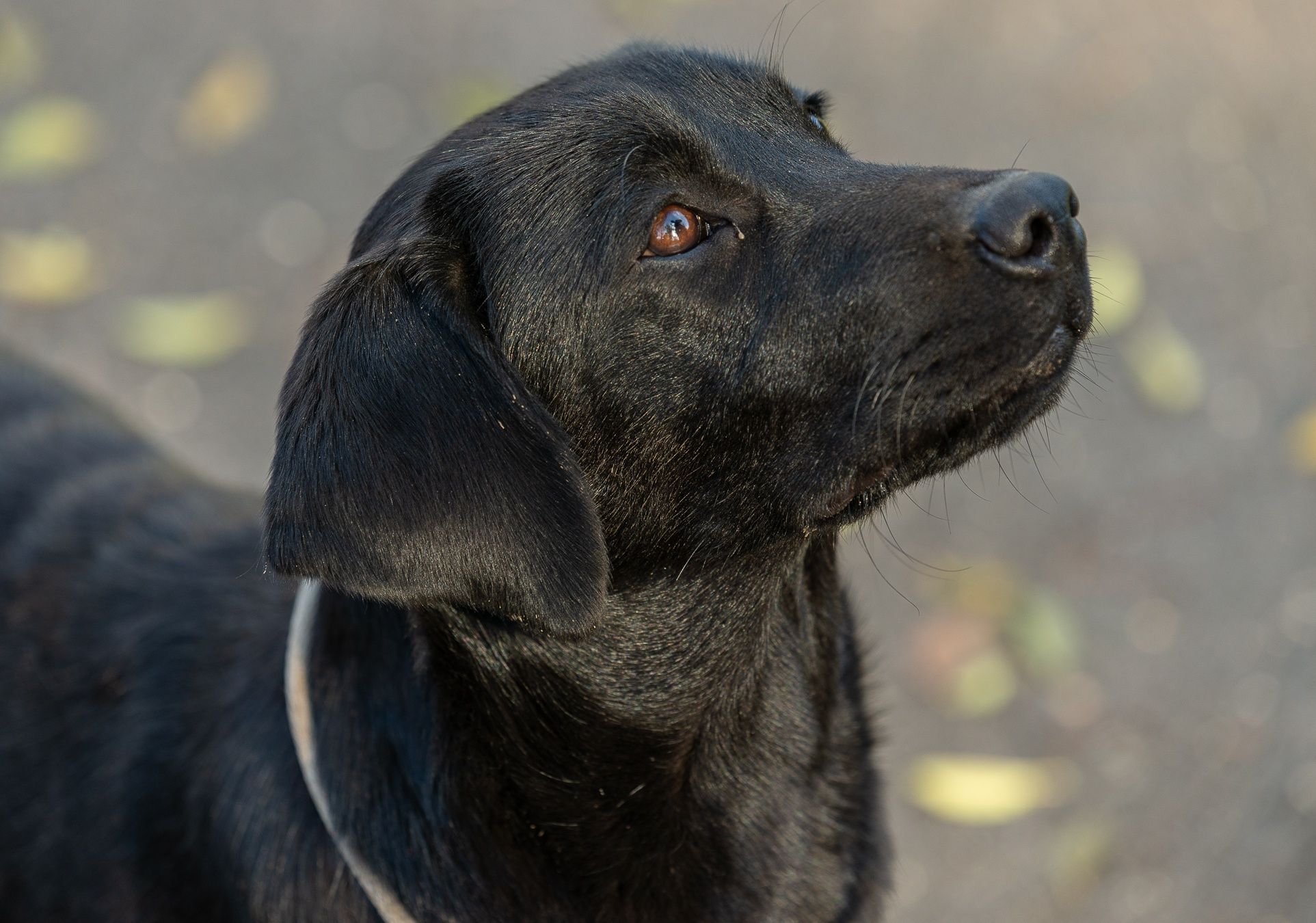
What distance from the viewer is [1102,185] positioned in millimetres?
5195

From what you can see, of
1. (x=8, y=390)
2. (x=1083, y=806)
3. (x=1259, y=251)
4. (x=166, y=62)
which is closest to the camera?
(x=8, y=390)

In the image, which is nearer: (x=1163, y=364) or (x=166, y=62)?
(x=1163, y=364)

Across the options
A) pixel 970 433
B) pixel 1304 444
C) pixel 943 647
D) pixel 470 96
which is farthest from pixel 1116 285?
pixel 970 433

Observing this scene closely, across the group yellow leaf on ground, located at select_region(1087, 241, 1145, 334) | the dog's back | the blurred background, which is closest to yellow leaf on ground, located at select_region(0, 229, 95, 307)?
the blurred background

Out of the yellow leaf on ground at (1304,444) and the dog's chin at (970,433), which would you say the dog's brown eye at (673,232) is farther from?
the yellow leaf on ground at (1304,444)

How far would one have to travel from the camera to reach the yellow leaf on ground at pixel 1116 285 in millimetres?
4684

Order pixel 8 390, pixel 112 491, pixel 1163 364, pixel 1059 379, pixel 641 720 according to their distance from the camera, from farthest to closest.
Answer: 1. pixel 1163 364
2. pixel 8 390
3. pixel 112 491
4. pixel 641 720
5. pixel 1059 379

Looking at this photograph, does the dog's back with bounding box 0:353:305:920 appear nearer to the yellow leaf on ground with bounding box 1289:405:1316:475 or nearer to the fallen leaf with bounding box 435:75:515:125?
the fallen leaf with bounding box 435:75:515:125

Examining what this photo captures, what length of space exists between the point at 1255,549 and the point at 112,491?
3.47 metres

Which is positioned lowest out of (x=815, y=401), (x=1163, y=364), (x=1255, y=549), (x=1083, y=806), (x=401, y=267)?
(x=1083, y=806)

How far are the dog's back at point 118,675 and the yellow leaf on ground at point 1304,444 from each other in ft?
11.2

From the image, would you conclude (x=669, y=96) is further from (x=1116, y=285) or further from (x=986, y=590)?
(x=1116, y=285)

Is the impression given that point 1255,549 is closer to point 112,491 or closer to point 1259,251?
point 1259,251

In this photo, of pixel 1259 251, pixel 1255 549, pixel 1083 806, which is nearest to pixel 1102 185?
pixel 1259 251
